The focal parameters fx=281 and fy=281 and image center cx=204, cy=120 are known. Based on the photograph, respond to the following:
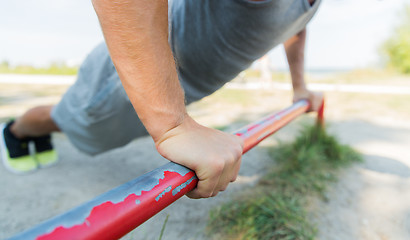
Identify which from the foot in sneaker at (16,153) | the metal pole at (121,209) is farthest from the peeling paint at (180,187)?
the foot in sneaker at (16,153)

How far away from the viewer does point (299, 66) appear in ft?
4.28

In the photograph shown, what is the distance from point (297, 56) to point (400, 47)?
8.49 metres

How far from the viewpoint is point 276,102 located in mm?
3449

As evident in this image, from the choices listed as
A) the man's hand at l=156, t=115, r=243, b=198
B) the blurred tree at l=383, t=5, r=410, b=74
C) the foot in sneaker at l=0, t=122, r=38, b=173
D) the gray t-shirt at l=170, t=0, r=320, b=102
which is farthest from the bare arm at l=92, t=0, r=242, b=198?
the blurred tree at l=383, t=5, r=410, b=74

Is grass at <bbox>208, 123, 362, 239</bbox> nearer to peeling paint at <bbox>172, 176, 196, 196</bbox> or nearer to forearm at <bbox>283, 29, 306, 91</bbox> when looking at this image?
forearm at <bbox>283, 29, 306, 91</bbox>

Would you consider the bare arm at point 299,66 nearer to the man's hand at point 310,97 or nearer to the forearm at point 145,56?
the man's hand at point 310,97

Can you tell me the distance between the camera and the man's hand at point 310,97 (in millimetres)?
1333

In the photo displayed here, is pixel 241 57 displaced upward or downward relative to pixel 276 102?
upward

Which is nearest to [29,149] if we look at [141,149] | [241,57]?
[141,149]

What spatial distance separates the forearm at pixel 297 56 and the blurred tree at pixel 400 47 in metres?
7.64

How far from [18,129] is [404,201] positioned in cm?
170

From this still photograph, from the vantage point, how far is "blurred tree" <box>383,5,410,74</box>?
7.49m

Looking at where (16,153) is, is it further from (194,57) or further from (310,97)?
(310,97)

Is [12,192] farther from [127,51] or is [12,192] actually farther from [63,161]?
[127,51]
